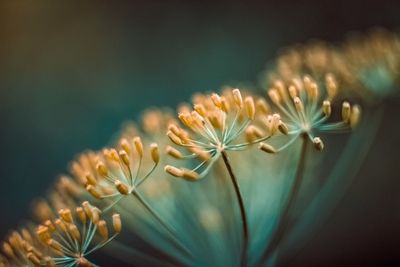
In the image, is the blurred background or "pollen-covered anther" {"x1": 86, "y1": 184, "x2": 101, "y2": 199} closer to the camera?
"pollen-covered anther" {"x1": 86, "y1": 184, "x2": 101, "y2": 199}

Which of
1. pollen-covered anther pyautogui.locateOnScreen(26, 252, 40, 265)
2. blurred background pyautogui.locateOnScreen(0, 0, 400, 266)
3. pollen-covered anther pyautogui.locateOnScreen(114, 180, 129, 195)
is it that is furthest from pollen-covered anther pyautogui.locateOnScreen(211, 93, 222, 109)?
blurred background pyautogui.locateOnScreen(0, 0, 400, 266)

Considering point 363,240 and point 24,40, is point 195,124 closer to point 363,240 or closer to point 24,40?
point 363,240

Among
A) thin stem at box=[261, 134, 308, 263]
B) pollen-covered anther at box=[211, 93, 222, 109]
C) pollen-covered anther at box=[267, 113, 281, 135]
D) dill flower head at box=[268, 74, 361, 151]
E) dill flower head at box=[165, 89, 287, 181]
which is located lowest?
thin stem at box=[261, 134, 308, 263]

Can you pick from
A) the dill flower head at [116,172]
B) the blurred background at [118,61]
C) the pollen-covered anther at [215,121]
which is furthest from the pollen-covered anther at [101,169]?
the blurred background at [118,61]

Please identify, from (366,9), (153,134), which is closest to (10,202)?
(153,134)

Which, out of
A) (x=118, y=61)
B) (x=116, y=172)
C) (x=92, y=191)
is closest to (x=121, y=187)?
(x=92, y=191)

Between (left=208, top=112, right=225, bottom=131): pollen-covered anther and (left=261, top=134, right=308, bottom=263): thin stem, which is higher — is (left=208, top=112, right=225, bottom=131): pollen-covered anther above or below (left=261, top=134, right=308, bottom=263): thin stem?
above

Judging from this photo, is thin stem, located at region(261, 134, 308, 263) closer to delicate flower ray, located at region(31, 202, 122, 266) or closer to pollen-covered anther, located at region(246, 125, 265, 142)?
pollen-covered anther, located at region(246, 125, 265, 142)

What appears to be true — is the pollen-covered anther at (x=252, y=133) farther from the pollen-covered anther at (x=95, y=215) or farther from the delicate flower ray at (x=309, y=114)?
the pollen-covered anther at (x=95, y=215)
